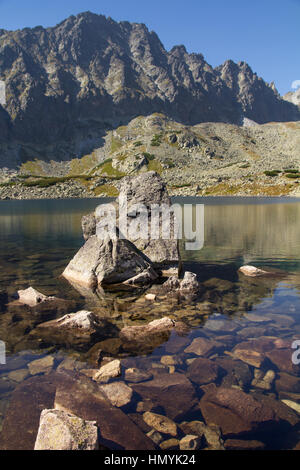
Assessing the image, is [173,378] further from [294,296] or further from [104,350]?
[294,296]

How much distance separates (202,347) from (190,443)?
4.36 meters

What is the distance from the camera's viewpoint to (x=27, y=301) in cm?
1570

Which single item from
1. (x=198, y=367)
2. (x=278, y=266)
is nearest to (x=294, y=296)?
(x=278, y=266)

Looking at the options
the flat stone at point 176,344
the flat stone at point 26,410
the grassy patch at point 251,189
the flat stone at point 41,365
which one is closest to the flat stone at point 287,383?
the flat stone at point 176,344

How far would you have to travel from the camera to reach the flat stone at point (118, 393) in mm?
7844

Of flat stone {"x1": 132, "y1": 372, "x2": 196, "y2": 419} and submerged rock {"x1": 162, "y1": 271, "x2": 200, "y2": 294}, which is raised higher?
submerged rock {"x1": 162, "y1": 271, "x2": 200, "y2": 294}

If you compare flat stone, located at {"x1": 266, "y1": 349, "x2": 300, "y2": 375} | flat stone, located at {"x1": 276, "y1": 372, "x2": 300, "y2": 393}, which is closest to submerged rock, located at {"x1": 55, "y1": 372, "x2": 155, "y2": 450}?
flat stone, located at {"x1": 276, "y1": 372, "x2": 300, "y2": 393}

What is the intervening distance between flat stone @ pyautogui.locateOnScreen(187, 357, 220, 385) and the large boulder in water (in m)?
10.3

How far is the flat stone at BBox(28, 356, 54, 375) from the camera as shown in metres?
9.17

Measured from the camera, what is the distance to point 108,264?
63.4ft

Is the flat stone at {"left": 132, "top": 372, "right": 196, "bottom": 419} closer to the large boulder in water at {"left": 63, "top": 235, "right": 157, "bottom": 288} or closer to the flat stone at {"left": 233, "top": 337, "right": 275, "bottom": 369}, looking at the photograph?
the flat stone at {"left": 233, "top": 337, "right": 275, "bottom": 369}
